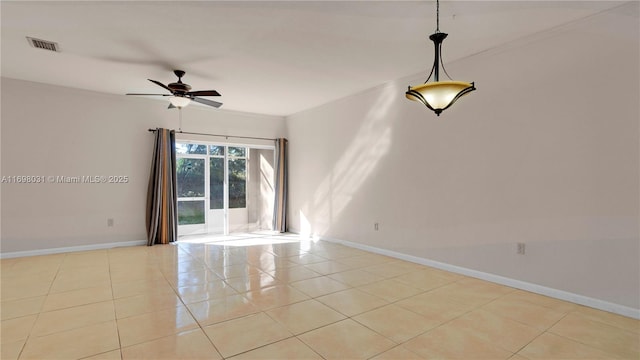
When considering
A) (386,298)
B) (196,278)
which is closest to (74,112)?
(196,278)

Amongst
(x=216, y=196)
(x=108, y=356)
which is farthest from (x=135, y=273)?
(x=216, y=196)

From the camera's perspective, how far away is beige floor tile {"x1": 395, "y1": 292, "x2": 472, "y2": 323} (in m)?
2.95

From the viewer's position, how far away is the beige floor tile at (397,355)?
2.24 meters

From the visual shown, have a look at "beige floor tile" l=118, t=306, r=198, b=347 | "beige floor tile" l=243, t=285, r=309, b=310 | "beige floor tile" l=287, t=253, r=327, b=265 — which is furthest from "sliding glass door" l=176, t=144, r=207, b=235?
"beige floor tile" l=118, t=306, r=198, b=347

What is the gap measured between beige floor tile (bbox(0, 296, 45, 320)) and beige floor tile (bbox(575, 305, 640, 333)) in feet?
17.1

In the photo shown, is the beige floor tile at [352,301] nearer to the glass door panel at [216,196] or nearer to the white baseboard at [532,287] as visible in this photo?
the white baseboard at [532,287]

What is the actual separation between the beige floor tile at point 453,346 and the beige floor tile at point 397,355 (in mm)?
53

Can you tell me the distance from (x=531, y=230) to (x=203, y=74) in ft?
15.8

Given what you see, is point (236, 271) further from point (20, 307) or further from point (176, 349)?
point (20, 307)

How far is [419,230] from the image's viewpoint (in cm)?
478

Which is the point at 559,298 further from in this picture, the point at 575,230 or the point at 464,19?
the point at 464,19

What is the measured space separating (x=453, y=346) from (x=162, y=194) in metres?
5.74

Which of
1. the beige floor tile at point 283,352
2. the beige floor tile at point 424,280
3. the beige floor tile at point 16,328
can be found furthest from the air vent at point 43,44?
the beige floor tile at point 424,280

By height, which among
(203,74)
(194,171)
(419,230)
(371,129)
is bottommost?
(419,230)
